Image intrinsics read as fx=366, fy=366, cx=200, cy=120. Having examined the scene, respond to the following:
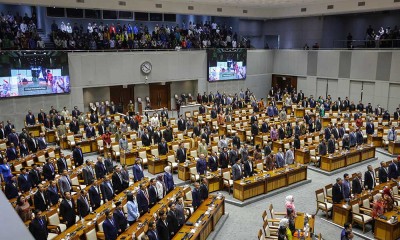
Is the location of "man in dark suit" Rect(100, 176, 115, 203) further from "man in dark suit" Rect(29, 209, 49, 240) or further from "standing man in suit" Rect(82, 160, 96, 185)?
"man in dark suit" Rect(29, 209, 49, 240)

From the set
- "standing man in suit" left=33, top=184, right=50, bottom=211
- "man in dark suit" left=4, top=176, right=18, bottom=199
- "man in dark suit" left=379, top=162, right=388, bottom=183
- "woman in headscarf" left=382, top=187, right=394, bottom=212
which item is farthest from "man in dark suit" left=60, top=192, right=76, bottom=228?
"man in dark suit" left=379, top=162, right=388, bottom=183

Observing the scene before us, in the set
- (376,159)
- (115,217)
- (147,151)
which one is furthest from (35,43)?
(376,159)

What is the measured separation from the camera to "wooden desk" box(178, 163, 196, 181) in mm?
14508

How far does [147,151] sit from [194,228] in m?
7.37

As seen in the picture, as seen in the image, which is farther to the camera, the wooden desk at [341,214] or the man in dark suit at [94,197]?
the wooden desk at [341,214]

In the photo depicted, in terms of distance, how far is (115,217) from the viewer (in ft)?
31.5

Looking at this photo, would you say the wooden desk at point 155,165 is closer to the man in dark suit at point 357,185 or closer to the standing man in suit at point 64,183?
the standing man in suit at point 64,183

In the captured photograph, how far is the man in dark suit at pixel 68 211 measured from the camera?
394 inches

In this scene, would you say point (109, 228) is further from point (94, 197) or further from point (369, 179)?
point (369, 179)

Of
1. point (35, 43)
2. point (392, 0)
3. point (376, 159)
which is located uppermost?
point (392, 0)

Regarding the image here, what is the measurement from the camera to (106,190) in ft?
37.6

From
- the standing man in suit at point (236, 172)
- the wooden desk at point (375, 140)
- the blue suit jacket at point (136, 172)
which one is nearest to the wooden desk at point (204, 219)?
the standing man in suit at point (236, 172)

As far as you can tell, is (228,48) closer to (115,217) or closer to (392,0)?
(392,0)

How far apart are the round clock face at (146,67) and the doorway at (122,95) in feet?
5.46
